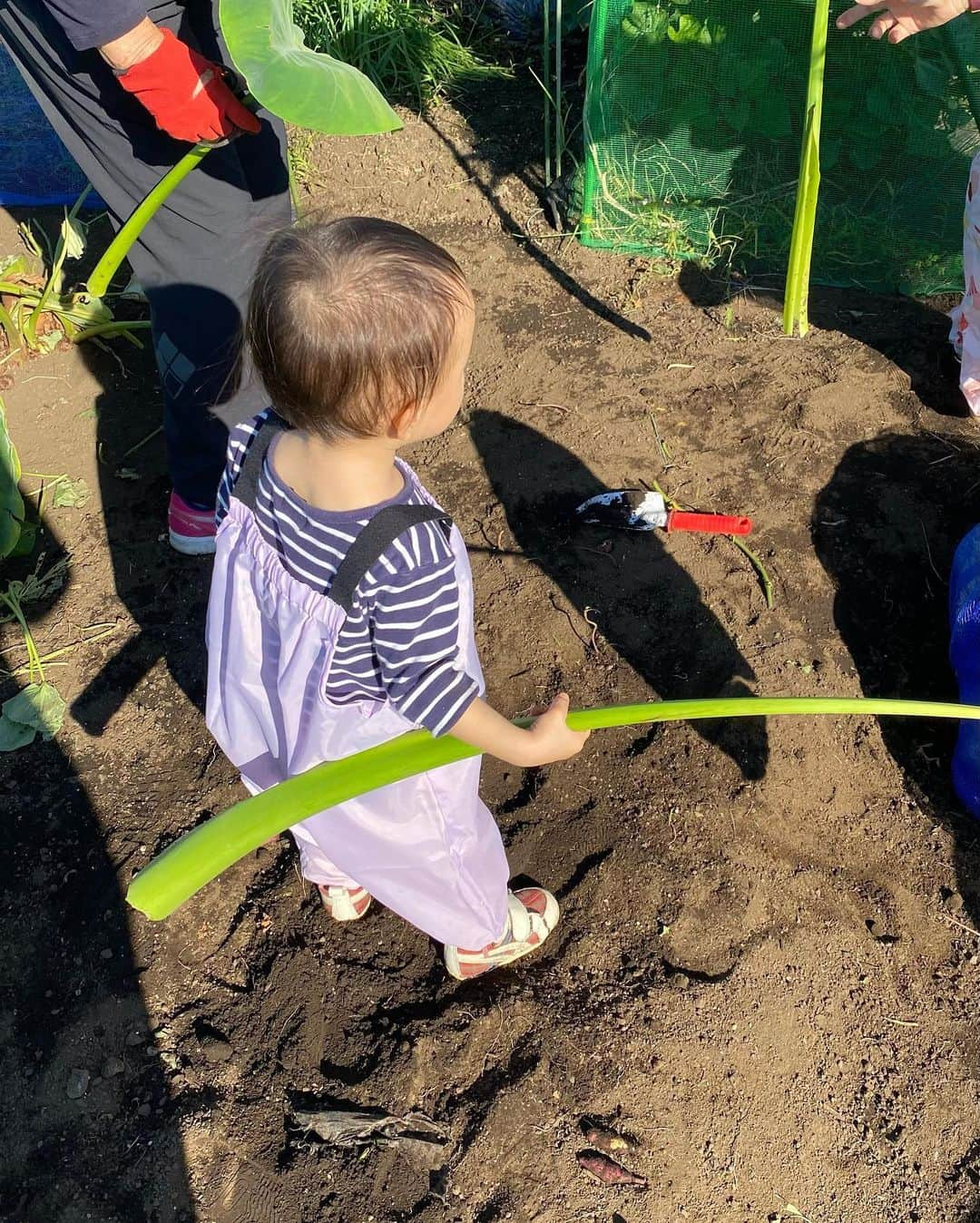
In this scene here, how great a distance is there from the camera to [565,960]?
201cm

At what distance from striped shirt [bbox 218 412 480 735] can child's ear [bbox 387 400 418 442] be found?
11 cm

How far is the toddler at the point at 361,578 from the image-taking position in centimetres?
114

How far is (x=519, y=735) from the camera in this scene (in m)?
1.39

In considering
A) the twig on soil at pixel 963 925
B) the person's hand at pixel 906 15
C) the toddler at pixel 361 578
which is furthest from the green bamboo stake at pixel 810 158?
the twig on soil at pixel 963 925

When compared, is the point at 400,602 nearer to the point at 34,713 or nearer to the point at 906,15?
the point at 34,713

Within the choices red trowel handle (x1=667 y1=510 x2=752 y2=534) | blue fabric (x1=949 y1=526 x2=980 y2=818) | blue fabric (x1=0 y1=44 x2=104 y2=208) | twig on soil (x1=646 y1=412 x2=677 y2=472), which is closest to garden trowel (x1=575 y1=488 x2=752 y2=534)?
red trowel handle (x1=667 y1=510 x2=752 y2=534)

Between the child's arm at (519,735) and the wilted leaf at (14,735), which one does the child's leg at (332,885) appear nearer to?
the child's arm at (519,735)

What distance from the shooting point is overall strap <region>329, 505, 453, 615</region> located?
1252 mm

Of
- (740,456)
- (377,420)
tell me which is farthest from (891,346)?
(377,420)

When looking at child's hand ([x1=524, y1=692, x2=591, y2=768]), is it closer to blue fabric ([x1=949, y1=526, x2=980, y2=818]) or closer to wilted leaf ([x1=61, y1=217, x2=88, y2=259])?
blue fabric ([x1=949, y1=526, x2=980, y2=818])

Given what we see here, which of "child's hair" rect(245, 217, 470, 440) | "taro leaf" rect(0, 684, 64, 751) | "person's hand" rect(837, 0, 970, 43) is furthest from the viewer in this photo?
"taro leaf" rect(0, 684, 64, 751)

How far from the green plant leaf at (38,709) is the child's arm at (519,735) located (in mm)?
1473

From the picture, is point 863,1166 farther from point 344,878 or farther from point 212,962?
point 212,962

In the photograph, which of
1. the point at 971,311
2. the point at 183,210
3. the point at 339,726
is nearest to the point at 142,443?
the point at 183,210
